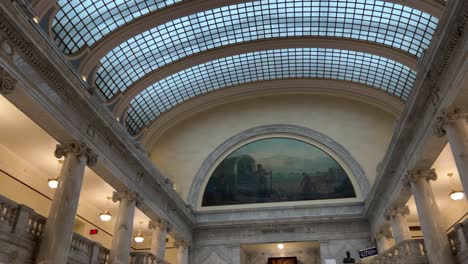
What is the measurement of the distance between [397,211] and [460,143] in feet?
29.2

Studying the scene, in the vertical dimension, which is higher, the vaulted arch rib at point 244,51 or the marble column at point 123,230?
the vaulted arch rib at point 244,51

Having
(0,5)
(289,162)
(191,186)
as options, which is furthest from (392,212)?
(0,5)

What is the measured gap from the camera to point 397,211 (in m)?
20.3

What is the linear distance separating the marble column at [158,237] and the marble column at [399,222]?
11811 millimetres

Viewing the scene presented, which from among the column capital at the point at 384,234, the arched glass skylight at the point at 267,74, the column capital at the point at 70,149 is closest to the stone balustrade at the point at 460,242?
the column capital at the point at 384,234

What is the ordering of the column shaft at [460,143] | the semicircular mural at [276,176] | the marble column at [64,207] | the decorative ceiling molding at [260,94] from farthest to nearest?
the decorative ceiling molding at [260,94] → the semicircular mural at [276,176] → the marble column at [64,207] → the column shaft at [460,143]

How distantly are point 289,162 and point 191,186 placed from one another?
277 inches

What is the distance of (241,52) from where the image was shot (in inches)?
960

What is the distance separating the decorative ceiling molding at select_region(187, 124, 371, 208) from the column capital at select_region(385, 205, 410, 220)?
5.35 meters

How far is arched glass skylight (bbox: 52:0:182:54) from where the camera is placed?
18.6 m

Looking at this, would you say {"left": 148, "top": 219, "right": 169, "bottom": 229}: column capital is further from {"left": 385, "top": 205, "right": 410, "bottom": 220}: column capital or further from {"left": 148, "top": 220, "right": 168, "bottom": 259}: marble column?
{"left": 385, "top": 205, "right": 410, "bottom": 220}: column capital

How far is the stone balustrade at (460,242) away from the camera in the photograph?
12.7 meters

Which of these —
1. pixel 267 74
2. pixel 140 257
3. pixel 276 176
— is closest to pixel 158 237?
pixel 140 257

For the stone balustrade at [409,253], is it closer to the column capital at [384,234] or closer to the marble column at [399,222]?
the marble column at [399,222]
